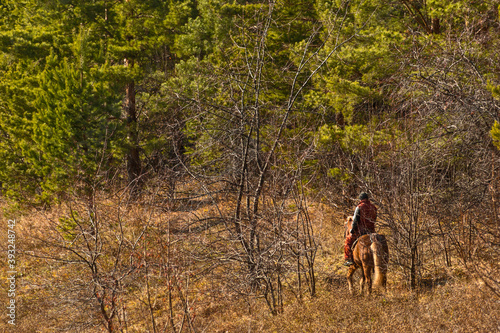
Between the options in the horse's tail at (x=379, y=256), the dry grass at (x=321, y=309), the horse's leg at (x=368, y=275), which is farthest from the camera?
the horse's leg at (x=368, y=275)

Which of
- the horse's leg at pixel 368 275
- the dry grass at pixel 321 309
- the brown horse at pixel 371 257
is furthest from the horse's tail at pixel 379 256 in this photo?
the dry grass at pixel 321 309

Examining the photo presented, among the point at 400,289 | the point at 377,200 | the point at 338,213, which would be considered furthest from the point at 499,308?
the point at 338,213

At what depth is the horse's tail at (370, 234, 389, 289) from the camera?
7.01 meters

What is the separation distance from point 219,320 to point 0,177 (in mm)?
9838

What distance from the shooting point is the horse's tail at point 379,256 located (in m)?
7.01

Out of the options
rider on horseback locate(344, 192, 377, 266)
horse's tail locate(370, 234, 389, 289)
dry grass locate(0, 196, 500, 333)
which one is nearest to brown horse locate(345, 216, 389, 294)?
horse's tail locate(370, 234, 389, 289)

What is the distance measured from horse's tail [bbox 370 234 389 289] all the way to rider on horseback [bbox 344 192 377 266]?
41 cm

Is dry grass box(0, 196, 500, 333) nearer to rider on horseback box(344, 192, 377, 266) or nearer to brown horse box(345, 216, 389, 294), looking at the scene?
brown horse box(345, 216, 389, 294)

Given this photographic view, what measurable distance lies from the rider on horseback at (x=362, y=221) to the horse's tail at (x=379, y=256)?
41cm

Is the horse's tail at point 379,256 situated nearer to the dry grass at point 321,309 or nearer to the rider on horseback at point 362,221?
the dry grass at point 321,309

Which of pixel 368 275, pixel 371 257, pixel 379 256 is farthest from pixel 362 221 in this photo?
pixel 368 275

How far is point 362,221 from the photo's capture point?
25.1ft

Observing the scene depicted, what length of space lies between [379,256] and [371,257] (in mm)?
350

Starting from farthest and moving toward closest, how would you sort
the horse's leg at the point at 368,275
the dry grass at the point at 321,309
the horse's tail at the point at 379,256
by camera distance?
the horse's leg at the point at 368,275, the horse's tail at the point at 379,256, the dry grass at the point at 321,309
